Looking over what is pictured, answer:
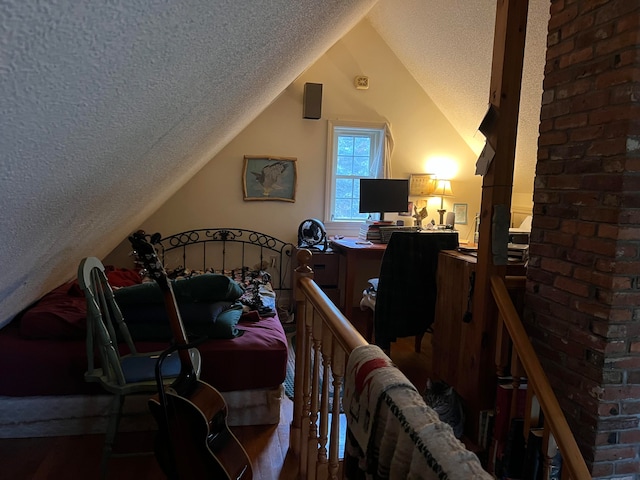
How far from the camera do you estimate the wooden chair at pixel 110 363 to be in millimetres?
1787

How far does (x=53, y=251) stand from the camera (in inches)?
67.4

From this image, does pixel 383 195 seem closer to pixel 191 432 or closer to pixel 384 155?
pixel 384 155

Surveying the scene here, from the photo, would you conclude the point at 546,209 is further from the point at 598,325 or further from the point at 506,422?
the point at 506,422

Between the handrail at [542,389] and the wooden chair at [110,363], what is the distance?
53.5 inches

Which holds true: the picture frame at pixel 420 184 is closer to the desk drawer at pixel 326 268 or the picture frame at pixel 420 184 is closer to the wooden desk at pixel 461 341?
the desk drawer at pixel 326 268

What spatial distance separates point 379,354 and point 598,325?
1.18 metres

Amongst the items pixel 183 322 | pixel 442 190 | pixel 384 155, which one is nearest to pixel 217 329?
pixel 183 322

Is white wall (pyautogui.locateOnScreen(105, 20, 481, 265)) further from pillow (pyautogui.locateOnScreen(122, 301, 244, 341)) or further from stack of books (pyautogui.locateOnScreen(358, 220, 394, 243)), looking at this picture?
pillow (pyautogui.locateOnScreen(122, 301, 244, 341))

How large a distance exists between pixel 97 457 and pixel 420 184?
382 centimetres

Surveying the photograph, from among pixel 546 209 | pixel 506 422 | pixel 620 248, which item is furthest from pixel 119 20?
pixel 506 422

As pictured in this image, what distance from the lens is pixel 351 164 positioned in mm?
4730

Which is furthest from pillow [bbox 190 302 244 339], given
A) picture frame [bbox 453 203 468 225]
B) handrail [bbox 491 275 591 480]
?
picture frame [bbox 453 203 468 225]

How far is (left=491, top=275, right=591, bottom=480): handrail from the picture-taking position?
59.5 inches

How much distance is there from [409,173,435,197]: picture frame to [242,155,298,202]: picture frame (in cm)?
128
